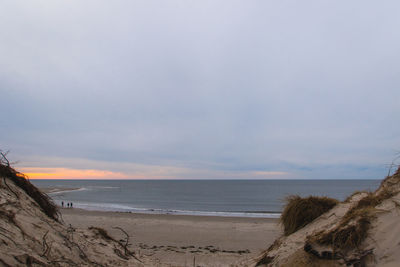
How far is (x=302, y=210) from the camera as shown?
683 cm

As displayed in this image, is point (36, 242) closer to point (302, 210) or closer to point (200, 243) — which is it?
point (302, 210)

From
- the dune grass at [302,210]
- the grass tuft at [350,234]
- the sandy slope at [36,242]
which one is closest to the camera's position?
the grass tuft at [350,234]

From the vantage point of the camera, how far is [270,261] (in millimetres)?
5715

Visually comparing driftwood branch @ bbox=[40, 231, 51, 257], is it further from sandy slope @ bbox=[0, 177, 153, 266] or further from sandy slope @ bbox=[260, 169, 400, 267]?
sandy slope @ bbox=[260, 169, 400, 267]

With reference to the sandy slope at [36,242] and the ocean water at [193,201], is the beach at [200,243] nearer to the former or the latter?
the sandy slope at [36,242]

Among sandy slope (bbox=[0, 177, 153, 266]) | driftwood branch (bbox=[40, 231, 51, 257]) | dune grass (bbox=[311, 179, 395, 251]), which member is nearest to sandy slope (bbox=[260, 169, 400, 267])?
dune grass (bbox=[311, 179, 395, 251])

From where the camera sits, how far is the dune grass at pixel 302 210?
22.1 feet

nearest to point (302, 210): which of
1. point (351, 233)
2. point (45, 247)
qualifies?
point (351, 233)

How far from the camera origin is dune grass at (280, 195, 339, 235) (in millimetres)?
6738

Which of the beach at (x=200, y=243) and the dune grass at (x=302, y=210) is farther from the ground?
the dune grass at (x=302, y=210)

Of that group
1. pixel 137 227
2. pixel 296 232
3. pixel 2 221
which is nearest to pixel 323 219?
pixel 296 232

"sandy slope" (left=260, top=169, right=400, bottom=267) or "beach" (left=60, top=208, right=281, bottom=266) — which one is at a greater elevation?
"sandy slope" (left=260, top=169, right=400, bottom=267)

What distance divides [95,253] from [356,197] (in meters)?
7.04

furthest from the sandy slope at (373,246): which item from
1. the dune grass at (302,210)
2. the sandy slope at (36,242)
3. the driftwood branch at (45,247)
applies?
the driftwood branch at (45,247)
